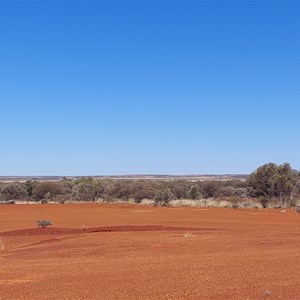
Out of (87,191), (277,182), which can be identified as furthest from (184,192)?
(277,182)

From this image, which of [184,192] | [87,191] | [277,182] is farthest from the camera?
[184,192]

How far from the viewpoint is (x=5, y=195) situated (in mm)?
66188

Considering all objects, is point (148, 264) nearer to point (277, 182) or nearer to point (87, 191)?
point (277, 182)

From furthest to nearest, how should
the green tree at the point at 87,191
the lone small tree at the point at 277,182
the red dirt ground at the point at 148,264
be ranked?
1. the green tree at the point at 87,191
2. the lone small tree at the point at 277,182
3. the red dirt ground at the point at 148,264

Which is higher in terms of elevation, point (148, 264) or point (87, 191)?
point (87, 191)

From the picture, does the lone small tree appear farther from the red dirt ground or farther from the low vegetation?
the red dirt ground

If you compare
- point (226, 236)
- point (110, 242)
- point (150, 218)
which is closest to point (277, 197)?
point (150, 218)

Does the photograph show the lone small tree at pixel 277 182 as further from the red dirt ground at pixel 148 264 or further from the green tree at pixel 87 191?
the red dirt ground at pixel 148 264

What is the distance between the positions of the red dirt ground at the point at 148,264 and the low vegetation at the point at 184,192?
24.6 meters

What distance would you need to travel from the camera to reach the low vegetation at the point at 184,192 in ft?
161

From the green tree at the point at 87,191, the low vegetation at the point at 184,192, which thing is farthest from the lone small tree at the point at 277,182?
the green tree at the point at 87,191

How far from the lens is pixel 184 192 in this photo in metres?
69.1

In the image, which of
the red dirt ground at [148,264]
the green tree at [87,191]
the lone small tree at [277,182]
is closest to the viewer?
the red dirt ground at [148,264]

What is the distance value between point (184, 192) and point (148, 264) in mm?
54344
